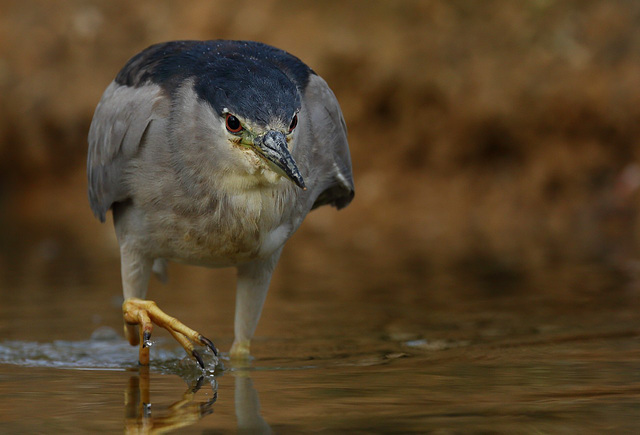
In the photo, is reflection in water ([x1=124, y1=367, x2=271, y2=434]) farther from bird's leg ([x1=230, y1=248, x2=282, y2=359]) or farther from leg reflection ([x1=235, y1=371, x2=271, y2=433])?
bird's leg ([x1=230, y1=248, x2=282, y2=359])

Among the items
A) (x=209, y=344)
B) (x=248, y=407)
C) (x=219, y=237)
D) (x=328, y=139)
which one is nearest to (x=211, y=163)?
(x=219, y=237)

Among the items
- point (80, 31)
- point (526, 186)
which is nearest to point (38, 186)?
point (80, 31)

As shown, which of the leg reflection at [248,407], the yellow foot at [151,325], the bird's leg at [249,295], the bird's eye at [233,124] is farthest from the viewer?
the bird's leg at [249,295]

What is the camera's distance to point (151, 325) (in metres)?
5.04

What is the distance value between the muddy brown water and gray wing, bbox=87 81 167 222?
826mm

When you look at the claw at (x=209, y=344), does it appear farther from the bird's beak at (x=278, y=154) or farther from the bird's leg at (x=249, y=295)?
the bird's beak at (x=278, y=154)

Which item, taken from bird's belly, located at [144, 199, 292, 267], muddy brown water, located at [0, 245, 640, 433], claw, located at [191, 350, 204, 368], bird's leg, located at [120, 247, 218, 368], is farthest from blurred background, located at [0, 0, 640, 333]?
claw, located at [191, 350, 204, 368]

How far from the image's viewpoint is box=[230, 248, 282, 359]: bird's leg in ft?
18.2

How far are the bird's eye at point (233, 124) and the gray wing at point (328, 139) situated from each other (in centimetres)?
81

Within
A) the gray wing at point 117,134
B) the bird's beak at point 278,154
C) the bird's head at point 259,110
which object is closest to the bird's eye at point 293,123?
the bird's head at point 259,110

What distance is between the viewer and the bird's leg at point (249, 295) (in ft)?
18.2

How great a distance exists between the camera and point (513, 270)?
8.12 m

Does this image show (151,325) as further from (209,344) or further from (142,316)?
(209,344)

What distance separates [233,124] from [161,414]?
1334mm
